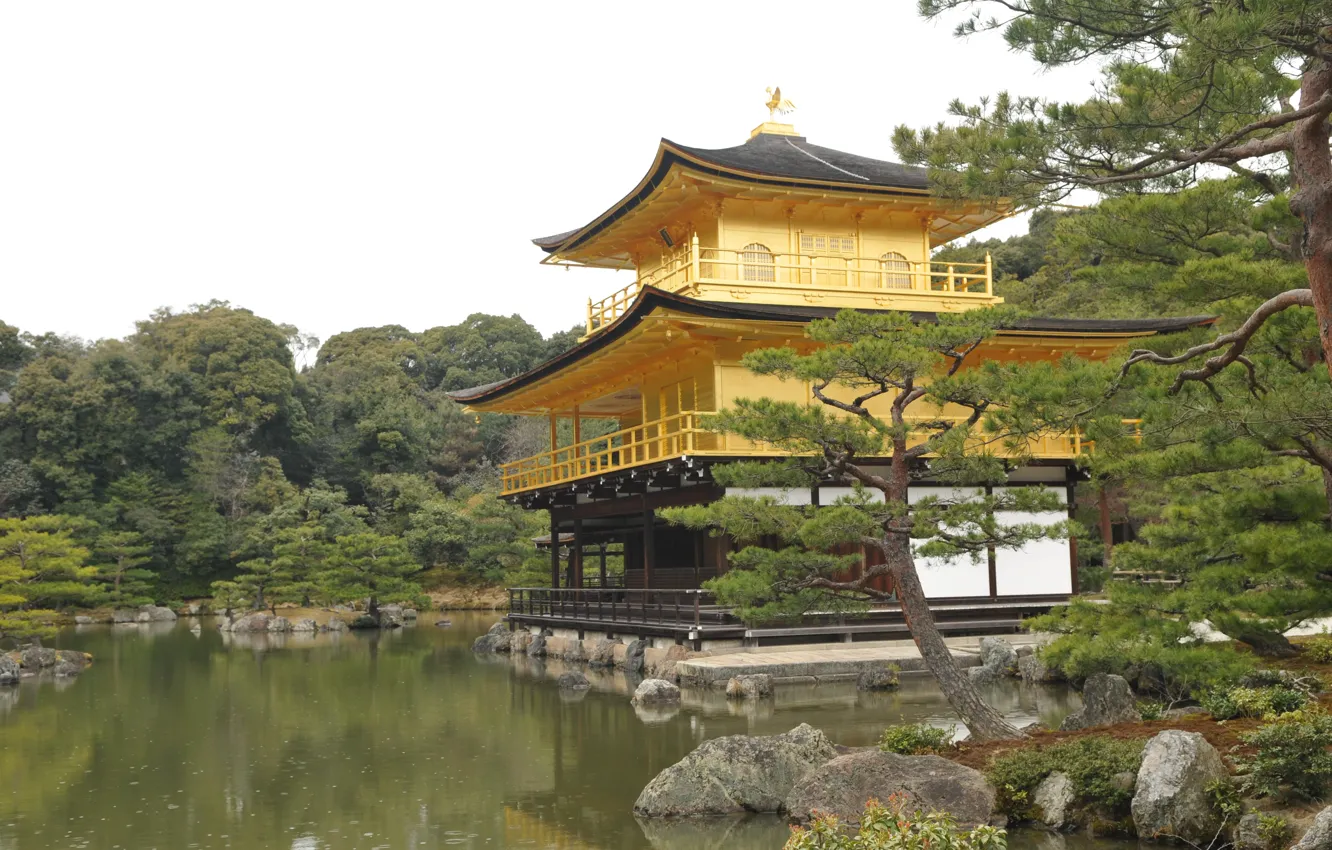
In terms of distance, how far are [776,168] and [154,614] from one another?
28.9 metres

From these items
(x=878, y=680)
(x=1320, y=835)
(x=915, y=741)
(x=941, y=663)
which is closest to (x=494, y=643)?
(x=878, y=680)

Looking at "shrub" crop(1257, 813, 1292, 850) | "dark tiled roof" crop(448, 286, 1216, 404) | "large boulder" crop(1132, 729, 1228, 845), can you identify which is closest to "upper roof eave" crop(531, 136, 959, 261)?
"dark tiled roof" crop(448, 286, 1216, 404)

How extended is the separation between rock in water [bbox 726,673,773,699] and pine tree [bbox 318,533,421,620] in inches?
858

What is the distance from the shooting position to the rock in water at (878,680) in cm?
1602

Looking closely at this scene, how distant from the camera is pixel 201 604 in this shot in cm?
4441

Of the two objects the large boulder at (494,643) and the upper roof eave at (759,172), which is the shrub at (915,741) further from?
the large boulder at (494,643)

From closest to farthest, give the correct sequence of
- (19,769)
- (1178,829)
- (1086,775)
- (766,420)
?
1. (1178,829)
2. (1086,775)
3. (766,420)
4. (19,769)

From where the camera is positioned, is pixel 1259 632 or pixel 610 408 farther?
pixel 610 408

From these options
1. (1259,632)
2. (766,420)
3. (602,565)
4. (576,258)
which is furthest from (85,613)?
(1259,632)

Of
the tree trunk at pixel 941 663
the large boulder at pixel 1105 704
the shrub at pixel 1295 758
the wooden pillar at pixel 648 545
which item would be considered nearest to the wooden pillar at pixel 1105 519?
the wooden pillar at pixel 648 545

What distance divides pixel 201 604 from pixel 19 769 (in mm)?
33520

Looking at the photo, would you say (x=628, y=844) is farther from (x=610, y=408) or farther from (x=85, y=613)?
(x=85, y=613)

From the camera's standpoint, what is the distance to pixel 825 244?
2259 cm

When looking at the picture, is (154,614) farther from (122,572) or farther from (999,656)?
(999,656)
